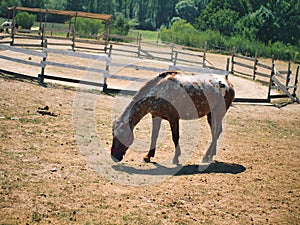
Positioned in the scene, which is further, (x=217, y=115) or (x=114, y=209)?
(x=217, y=115)

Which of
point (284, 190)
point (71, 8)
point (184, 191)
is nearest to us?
point (184, 191)

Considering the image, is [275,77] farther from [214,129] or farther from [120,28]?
[120,28]

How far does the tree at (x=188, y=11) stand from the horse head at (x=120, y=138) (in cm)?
8449

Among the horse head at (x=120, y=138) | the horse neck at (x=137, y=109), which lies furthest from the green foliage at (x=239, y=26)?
→ the horse head at (x=120, y=138)

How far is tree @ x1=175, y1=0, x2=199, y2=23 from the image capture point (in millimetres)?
88938

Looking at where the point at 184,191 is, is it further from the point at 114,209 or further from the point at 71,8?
the point at 71,8

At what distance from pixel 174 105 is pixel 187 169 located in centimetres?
121

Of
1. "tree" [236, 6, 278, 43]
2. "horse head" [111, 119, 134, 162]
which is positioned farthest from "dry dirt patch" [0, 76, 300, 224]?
"tree" [236, 6, 278, 43]

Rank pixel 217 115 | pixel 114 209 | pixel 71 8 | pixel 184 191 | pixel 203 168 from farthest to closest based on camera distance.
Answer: pixel 71 8 < pixel 217 115 < pixel 203 168 < pixel 184 191 < pixel 114 209

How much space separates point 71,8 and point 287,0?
3546 cm

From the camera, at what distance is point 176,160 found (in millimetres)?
8008

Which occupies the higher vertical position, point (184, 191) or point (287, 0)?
point (287, 0)

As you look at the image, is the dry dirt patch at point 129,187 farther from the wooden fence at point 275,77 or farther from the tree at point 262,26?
the tree at point 262,26

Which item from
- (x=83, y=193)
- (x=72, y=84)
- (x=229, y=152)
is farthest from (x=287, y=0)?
(x=83, y=193)
